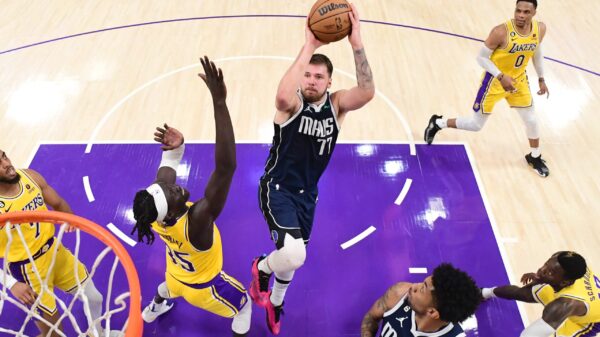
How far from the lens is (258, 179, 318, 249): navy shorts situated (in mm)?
3639

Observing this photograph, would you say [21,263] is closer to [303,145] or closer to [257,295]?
[257,295]

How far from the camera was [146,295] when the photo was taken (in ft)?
14.4

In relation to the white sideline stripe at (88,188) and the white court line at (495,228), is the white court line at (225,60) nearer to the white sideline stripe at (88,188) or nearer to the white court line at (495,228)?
the white sideline stripe at (88,188)

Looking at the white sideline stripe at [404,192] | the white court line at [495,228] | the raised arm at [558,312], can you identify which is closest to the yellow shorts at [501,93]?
the white court line at [495,228]

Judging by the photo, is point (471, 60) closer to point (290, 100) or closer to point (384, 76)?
point (384, 76)

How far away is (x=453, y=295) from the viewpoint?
2844mm

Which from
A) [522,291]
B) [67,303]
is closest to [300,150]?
[522,291]

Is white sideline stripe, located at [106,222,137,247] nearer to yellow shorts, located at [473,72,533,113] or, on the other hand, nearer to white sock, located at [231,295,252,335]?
white sock, located at [231,295,252,335]

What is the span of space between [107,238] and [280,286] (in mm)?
1582

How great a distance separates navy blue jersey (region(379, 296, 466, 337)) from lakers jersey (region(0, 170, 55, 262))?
2552 mm

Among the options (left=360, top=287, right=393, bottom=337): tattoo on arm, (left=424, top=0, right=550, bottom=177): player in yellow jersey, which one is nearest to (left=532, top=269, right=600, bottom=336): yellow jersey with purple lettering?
(left=360, top=287, right=393, bottom=337): tattoo on arm

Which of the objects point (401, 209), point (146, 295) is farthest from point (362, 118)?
point (146, 295)

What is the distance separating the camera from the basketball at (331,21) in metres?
3.21

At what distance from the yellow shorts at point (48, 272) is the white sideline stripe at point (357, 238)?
2.44 metres
